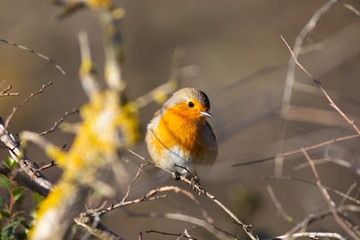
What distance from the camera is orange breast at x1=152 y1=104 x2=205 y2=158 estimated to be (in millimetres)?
3992

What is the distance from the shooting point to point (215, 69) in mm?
10156

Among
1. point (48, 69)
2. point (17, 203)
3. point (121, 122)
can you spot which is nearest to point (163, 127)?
point (17, 203)

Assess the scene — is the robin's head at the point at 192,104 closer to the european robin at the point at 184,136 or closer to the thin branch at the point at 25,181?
the european robin at the point at 184,136

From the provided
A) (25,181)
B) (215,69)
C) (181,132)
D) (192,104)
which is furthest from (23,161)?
(215,69)

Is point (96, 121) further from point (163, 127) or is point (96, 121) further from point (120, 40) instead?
point (163, 127)

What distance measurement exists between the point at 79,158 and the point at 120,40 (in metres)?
1.96

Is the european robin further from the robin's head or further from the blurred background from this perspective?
the blurred background

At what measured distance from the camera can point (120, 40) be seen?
368 centimetres

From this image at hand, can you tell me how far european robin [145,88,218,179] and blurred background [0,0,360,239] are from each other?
6.56 feet

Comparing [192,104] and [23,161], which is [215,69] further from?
[23,161]

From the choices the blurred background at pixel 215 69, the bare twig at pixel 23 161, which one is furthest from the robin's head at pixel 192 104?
the blurred background at pixel 215 69

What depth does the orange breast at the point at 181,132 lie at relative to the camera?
399 centimetres

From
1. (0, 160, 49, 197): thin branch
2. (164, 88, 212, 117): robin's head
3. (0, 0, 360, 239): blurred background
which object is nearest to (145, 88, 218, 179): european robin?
(164, 88, 212, 117): robin's head

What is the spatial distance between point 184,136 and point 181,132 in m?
0.04
